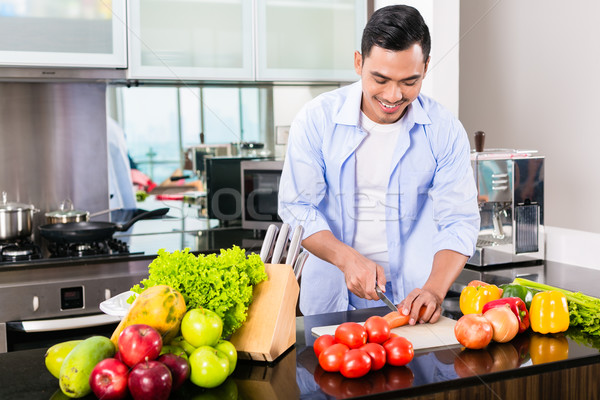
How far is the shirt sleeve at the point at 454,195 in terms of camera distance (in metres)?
1.71

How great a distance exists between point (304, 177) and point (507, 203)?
1017mm

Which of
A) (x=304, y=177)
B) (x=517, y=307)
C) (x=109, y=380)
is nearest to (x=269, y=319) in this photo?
(x=109, y=380)

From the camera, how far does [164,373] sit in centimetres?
96

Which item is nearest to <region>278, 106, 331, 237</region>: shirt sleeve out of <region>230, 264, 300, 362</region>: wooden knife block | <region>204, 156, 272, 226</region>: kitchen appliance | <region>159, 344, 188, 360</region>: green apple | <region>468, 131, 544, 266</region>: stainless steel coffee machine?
<region>230, 264, 300, 362</region>: wooden knife block

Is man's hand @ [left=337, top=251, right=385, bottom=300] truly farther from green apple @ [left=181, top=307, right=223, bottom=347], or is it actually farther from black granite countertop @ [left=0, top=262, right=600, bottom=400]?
green apple @ [left=181, top=307, right=223, bottom=347]

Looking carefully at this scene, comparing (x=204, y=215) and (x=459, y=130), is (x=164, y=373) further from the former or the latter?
(x=204, y=215)

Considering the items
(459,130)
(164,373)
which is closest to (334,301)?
(459,130)

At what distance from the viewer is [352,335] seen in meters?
1.15

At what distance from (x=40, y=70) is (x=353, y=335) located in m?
2.04

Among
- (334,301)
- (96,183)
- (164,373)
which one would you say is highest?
(96,183)

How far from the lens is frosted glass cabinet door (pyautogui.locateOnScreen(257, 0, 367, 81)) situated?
295 centimetres

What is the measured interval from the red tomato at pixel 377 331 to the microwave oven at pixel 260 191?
73.3 inches

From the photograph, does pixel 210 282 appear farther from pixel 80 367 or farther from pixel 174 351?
→ pixel 80 367

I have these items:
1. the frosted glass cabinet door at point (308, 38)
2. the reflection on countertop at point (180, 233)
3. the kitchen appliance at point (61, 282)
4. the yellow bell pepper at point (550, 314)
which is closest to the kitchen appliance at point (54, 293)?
the kitchen appliance at point (61, 282)
